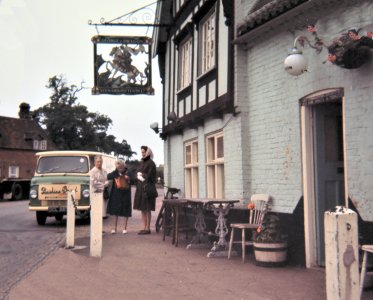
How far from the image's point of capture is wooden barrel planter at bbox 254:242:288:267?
23.5ft

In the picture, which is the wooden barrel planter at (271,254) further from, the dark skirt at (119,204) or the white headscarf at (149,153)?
the dark skirt at (119,204)

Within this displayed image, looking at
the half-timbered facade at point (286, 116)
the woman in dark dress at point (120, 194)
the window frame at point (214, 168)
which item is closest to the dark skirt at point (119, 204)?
the woman in dark dress at point (120, 194)

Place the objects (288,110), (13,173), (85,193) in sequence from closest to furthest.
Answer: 1. (288,110)
2. (85,193)
3. (13,173)

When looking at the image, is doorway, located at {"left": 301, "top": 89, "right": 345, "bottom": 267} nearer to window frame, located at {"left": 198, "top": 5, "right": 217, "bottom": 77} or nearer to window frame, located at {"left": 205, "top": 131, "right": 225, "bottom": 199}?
window frame, located at {"left": 205, "top": 131, "right": 225, "bottom": 199}

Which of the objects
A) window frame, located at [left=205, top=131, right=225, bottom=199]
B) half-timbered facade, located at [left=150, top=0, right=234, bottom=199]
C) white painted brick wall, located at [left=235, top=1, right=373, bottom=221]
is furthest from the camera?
window frame, located at [left=205, top=131, right=225, bottom=199]

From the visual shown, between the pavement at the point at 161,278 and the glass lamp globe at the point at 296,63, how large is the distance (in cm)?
269

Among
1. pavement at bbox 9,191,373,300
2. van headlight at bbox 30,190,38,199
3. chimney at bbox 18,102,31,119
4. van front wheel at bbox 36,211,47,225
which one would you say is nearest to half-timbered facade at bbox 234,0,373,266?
pavement at bbox 9,191,373,300

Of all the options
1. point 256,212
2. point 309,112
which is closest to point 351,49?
point 309,112

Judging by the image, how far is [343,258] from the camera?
331 cm

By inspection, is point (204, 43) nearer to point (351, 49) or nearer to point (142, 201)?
point (142, 201)

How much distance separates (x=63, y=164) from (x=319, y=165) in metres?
A: 9.88

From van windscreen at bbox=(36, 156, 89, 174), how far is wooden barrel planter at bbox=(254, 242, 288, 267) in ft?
29.1

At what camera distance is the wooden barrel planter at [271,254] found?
23.5 ft

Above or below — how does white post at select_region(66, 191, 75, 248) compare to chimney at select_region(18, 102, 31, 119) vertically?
below
